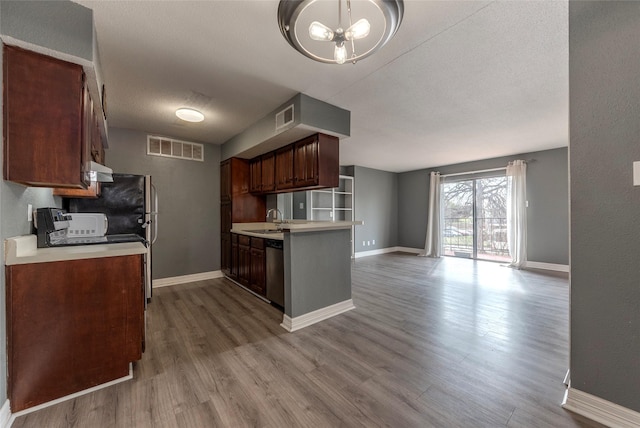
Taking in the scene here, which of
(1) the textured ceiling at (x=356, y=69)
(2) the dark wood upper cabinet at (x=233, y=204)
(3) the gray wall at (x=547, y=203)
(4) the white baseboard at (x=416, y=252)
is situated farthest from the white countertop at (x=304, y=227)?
(3) the gray wall at (x=547, y=203)

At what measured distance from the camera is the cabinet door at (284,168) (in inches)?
140

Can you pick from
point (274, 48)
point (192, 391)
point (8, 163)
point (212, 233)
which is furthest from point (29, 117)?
point (212, 233)

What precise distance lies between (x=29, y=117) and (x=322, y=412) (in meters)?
2.49

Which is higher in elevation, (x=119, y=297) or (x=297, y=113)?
(x=297, y=113)

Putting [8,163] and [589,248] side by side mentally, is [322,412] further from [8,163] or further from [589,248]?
[8,163]

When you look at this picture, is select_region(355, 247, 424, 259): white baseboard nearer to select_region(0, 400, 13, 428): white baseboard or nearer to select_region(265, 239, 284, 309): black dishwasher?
select_region(265, 239, 284, 309): black dishwasher

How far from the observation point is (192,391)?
1659 millimetres

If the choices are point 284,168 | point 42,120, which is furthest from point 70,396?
point 284,168

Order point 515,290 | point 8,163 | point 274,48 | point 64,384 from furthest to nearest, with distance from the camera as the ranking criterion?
point 515,290 < point 274,48 < point 64,384 < point 8,163

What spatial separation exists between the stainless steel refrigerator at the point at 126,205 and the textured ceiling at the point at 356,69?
949 mm

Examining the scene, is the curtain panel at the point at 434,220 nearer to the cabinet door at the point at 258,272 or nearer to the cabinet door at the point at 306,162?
the cabinet door at the point at 306,162

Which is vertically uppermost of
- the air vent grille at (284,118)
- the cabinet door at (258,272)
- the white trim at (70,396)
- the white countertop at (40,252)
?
the air vent grille at (284,118)

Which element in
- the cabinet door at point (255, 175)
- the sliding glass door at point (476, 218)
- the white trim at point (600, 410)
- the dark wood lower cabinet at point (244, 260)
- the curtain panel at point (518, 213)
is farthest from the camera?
the sliding glass door at point (476, 218)

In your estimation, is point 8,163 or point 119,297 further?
point 119,297
